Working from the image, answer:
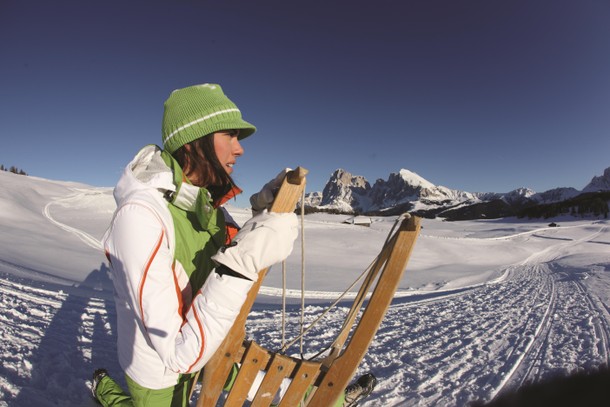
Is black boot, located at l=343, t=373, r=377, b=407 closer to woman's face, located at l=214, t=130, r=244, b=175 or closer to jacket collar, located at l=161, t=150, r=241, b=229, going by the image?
jacket collar, located at l=161, t=150, r=241, b=229

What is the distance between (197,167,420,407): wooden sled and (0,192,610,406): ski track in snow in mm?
841

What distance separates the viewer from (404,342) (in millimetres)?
4176

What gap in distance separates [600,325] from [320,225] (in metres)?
17.2

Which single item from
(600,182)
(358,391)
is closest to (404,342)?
(358,391)

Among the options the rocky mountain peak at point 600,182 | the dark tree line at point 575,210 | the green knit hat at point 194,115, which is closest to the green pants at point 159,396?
the green knit hat at point 194,115

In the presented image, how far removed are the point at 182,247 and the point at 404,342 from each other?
12.2 ft

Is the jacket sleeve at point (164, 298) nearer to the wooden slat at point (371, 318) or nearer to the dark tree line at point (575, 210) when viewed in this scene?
the wooden slat at point (371, 318)

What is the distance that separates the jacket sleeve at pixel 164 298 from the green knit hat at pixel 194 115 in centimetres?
50

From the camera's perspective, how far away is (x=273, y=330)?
4.41 meters

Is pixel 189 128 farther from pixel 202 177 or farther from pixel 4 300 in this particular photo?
pixel 4 300

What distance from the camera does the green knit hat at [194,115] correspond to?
159cm

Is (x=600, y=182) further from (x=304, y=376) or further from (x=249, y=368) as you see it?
(x=249, y=368)

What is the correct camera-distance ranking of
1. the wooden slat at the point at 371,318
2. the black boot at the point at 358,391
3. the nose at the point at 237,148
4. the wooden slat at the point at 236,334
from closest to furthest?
the wooden slat at the point at 236,334, the wooden slat at the point at 371,318, the nose at the point at 237,148, the black boot at the point at 358,391

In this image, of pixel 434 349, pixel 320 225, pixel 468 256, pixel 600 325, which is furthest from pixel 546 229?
pixel 434 349
